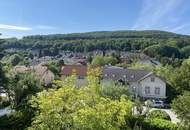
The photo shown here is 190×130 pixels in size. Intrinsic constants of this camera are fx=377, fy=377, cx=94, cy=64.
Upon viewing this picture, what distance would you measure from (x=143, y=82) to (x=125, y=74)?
4.24 metres

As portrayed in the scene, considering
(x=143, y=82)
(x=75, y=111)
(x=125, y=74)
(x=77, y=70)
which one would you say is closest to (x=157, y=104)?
(x=143, y=82)

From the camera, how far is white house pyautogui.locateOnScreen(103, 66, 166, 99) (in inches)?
2459

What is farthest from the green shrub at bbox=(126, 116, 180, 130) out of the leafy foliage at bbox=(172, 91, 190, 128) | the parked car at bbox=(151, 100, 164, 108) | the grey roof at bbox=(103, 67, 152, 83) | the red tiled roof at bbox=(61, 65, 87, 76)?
the red tiled roof at bbox=(61, 65, 87, 76)

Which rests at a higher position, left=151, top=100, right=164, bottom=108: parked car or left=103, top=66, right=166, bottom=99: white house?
left=103, top=66, right=166, bottom=99: white house

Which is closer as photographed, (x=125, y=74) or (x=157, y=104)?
(x=157, y=104)

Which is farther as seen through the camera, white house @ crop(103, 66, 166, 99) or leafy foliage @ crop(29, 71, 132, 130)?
white house @ crop(103, 66, 166, 99)

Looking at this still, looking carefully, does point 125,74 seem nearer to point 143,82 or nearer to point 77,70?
point 143,82

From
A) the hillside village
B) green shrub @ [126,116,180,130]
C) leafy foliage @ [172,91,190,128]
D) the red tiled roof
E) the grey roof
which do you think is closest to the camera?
the hillside village

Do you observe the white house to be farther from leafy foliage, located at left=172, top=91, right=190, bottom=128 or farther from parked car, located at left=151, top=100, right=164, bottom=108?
leafy foliage, located at left=172, top=91, right=190, bottom=128

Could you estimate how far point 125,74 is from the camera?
220 feet

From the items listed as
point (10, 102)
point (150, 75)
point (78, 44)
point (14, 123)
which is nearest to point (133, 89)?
point (150, 75)

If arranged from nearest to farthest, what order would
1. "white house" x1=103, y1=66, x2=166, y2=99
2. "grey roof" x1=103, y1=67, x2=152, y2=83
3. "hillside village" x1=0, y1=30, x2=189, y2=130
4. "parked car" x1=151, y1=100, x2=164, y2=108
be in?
"hillside village" x1=0, y1=30, x2=189, y2=130
"parked car" x1=151, y1=100, x2=164, y2=108
"white house" x1=103, y1=66, x2=166, y2=99
"grey roof" x1=103, y1=67, x2=152, y2=83

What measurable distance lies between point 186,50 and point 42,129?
464ft

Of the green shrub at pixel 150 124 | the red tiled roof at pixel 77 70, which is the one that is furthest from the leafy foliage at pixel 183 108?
the red tiled roof at pixel 77 70
